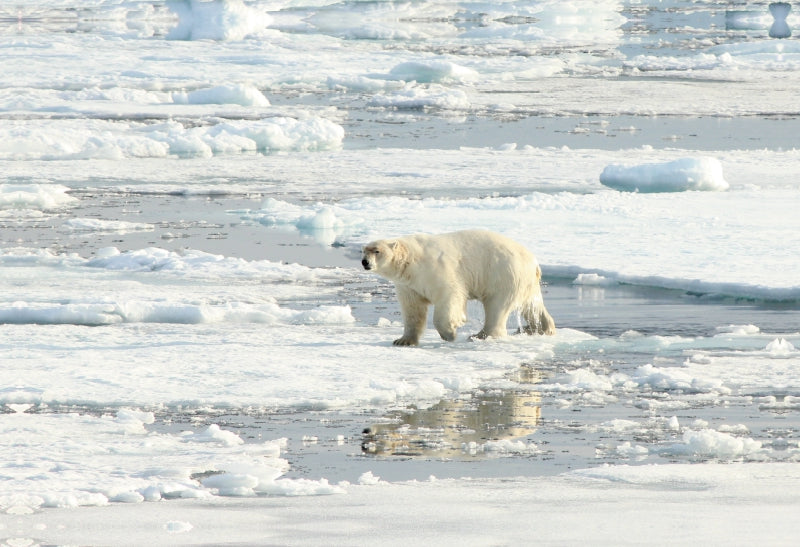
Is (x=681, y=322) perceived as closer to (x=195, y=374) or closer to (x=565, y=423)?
(x=565, y=423)

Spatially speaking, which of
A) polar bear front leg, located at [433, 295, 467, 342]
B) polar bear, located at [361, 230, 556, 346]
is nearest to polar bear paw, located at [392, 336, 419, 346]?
polar bear, located at [361, 230, 556, 346]

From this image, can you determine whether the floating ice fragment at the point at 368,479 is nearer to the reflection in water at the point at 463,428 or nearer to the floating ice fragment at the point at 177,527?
the reflection in water at the point at 463,428

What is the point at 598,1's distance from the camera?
49.9 m

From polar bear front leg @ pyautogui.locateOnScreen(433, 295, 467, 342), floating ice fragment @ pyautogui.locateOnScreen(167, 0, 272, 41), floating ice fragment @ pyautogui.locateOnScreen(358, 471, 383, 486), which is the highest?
floating ice fragment @ pyautogui.locateOnScreen(167, 0, 272, 41)

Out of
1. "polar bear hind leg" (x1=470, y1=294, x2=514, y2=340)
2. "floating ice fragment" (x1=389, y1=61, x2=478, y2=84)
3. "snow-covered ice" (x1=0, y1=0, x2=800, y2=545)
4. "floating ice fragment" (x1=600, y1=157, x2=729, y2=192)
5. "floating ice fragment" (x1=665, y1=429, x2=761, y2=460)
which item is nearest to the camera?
"snow-covered ice" (x1=0, y1=0, x2=800, y2=545)

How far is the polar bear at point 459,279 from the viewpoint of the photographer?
26.0ft

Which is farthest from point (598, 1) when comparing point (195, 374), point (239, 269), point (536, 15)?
point (195, 374)

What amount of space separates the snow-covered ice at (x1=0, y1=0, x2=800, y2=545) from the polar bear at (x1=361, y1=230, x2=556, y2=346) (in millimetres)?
193

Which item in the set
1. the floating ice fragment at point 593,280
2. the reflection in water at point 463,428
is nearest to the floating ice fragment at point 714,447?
the reflection in water at point 463,428

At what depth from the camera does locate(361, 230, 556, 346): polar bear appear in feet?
26.0

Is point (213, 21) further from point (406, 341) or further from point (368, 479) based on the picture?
point (368, 479)

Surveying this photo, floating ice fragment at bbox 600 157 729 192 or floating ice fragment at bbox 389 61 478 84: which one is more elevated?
floating ice fragment at bbox 389 61 478 84

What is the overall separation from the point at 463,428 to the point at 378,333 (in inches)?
86.2

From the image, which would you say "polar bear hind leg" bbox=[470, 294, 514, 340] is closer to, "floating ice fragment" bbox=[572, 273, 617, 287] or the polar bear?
the polar bear
